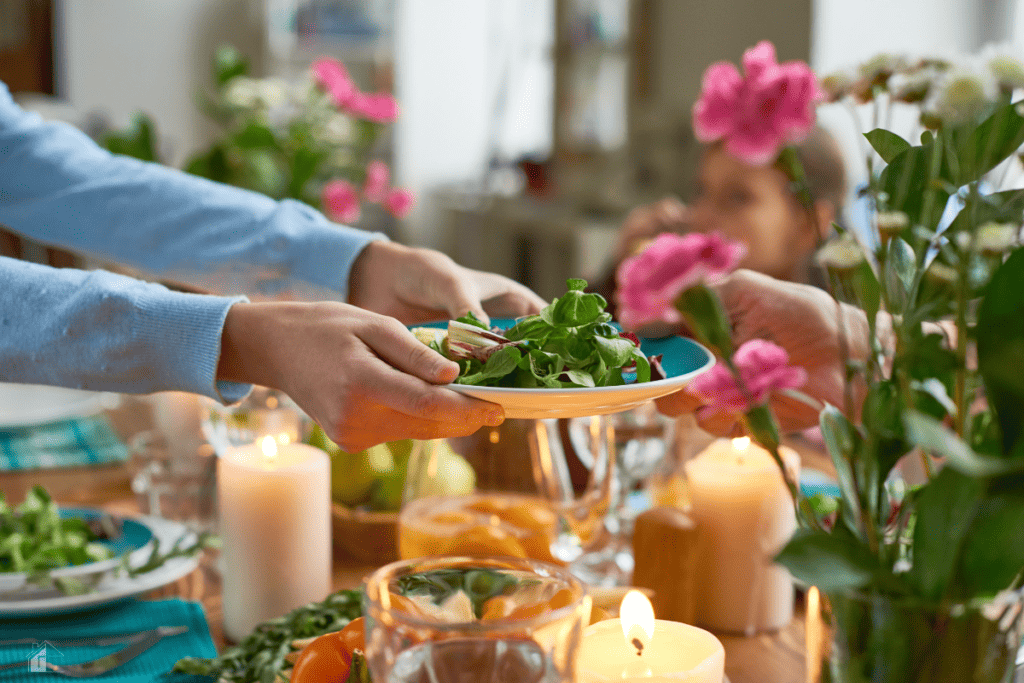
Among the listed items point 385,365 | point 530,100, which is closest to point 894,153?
point 385,365

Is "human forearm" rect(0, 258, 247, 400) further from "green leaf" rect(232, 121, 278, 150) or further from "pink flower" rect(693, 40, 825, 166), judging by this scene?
"green leaf" rect(232, 121, 278, 150)

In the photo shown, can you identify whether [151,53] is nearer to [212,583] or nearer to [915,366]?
[212,583]

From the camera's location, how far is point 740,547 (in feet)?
2.34

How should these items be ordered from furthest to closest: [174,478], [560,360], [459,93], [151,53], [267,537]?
1. [459,93]
2. [151,53]
3. [174,478]
4. [267,537]
5. [560,360]

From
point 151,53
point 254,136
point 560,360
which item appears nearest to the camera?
point 560,360

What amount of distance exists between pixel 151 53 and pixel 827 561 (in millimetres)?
4803

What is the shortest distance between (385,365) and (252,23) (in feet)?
15.1

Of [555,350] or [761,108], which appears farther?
[555,350]

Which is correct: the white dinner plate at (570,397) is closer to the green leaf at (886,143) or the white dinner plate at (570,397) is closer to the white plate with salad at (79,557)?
the green leaf at (886,143)

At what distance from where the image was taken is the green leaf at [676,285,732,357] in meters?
0.34

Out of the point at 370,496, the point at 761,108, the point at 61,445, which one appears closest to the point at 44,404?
the point at 61,445

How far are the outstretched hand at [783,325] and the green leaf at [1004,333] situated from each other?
0.39m

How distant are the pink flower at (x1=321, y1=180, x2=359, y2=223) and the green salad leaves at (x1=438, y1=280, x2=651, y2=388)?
882 millimetres

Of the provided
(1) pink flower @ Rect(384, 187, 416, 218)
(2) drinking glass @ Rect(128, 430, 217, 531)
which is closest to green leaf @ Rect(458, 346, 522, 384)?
(2) drinking glass @ Rect(128, 430, 217, 531)
